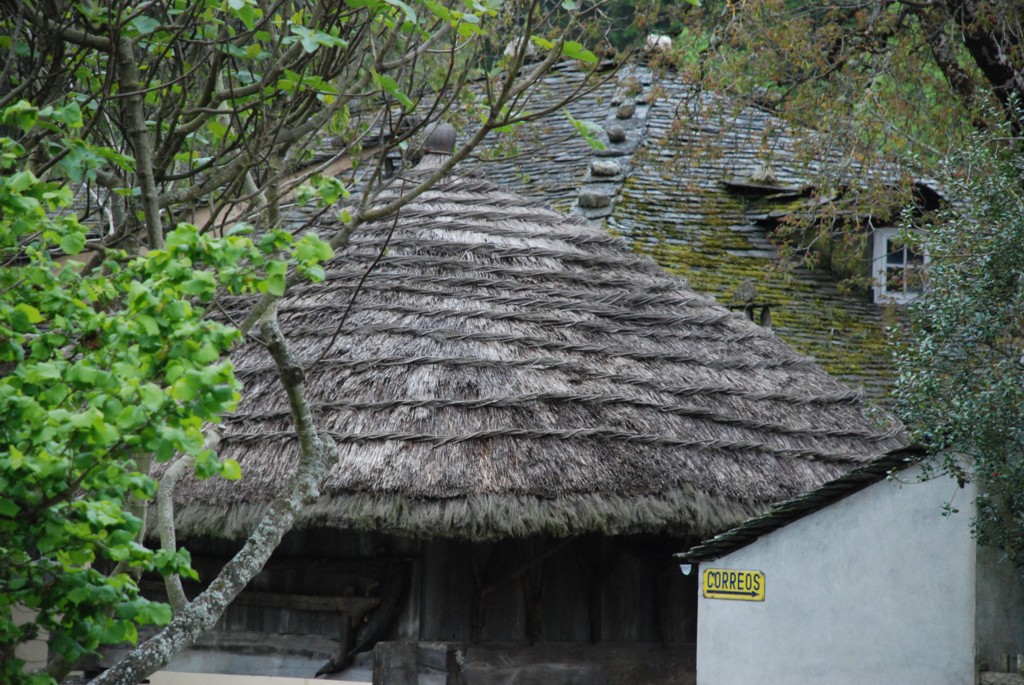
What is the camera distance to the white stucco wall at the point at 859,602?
6.10 meters

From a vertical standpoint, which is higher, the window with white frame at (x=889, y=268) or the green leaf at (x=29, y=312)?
the window with white frame at (x=889, y=268)

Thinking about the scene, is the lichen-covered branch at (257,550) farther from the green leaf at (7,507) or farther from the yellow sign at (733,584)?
the yellow sign at (733,584)

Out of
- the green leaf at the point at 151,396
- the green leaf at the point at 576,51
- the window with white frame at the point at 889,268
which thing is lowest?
the green leaf at the point at 151,396

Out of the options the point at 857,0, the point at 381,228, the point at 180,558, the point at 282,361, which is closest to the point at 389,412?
the point at 381,228

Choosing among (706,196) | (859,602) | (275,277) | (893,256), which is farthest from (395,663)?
(893,256)

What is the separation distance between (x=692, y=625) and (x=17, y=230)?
576 centimetres

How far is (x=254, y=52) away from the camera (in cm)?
520

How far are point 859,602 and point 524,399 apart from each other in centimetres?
243

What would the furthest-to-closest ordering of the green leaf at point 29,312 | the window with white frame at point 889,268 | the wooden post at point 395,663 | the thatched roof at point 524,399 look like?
1. the window with white frame at point 889,268
2. the wooden post at point 395,663
3. the thatched roof at point 524,399
4. the green leaf at point 29,312

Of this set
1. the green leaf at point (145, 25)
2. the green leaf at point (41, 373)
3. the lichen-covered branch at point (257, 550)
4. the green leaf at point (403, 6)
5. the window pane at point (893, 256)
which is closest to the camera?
the green leaf at point (41, 373)

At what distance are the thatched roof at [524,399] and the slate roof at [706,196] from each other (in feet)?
6.22

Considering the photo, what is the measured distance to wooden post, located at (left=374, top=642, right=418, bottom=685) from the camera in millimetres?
7500

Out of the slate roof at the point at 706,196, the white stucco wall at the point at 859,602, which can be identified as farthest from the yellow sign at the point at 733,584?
the slate roof at the point at 706,196

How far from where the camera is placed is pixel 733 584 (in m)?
6.62
